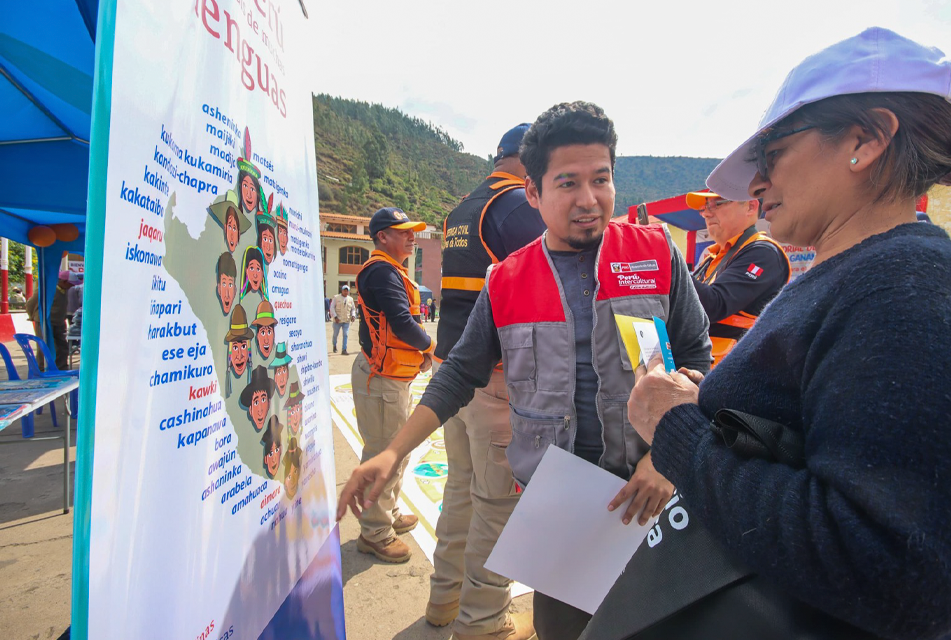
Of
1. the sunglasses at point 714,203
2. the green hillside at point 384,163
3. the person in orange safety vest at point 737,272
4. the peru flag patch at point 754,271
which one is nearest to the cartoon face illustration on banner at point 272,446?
the person in orange safety vest at point 737,272

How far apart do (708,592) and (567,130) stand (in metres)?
1.28

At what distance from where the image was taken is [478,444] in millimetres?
2039

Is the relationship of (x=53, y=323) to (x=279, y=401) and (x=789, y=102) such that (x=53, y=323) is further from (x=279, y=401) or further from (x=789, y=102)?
(x=789, y=102)

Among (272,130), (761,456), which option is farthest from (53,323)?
(761,456)

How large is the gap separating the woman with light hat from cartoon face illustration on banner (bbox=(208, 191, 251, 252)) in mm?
1000

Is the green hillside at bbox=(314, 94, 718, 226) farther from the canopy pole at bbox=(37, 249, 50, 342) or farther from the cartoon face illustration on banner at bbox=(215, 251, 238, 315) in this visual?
the cartoon face illustration on banner at bbox=(215, 251, 238, 315)

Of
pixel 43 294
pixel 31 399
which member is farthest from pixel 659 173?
pixel 31 399

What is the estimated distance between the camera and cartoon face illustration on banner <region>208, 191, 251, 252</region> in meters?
1.05

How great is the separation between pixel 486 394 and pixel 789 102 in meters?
1.48

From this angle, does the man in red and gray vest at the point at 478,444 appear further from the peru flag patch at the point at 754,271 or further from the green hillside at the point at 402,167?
the green hillside at the point at 402,167

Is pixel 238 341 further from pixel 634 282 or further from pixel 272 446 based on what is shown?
pixel 634 282

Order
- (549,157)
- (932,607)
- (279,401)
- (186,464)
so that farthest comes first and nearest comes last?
(549,157), (279,401), (186,464), (932,607)

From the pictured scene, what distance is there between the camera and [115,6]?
71 centimetres

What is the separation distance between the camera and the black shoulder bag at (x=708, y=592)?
2.16 ft
